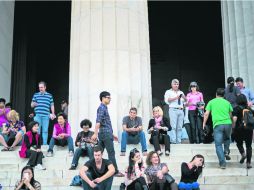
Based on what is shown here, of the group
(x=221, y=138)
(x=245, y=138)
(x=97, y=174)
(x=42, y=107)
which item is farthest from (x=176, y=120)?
(x=97, y=174)

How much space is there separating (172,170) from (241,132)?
182cm

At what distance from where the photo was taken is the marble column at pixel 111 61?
45.5 feet

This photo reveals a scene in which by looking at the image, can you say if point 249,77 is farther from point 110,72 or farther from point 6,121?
point 6,121

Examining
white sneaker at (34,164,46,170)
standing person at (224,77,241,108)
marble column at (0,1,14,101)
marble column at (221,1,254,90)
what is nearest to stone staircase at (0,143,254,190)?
white sneaker at (34,164,46,170)

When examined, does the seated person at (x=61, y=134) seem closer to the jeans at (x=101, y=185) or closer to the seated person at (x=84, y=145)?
the seated person at (x=84, y=145)

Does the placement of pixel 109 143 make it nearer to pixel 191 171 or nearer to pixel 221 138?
pixel 191 171

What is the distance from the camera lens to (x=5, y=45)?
747 inches

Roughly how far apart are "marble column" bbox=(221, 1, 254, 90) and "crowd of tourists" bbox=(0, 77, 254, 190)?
3.34 metres

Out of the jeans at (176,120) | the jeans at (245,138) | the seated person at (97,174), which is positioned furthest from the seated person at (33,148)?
the jeans at (245,138)

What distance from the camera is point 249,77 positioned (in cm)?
1625

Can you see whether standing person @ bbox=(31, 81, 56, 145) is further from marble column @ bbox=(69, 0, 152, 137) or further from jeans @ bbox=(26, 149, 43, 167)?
jeans @ bbox=(26, 149, 43, 167)

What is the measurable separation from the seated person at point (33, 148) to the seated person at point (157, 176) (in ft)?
9.03

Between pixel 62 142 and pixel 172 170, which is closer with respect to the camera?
pixel 172 170

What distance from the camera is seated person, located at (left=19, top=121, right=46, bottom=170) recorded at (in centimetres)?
1088
